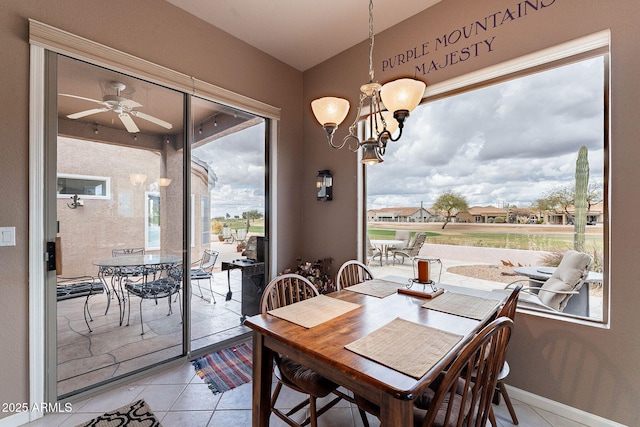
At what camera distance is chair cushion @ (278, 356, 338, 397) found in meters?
1.55

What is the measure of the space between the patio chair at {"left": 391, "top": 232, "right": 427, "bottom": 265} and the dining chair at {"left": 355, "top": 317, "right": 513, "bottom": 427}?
167 centimetres

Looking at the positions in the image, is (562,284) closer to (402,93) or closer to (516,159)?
(516,159)

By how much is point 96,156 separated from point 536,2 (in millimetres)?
3429

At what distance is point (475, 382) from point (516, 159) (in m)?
1.93

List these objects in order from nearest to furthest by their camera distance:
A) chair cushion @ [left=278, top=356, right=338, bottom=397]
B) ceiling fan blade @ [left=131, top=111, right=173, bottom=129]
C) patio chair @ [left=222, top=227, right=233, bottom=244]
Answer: chair cushion @ [left=278, top=356, right=338, bottom=397] < ceiling fan blade @ [left=131, top=111, right=173, bottom=129] < patio chair @ [left=222, top=227, right=233, bottom=244]

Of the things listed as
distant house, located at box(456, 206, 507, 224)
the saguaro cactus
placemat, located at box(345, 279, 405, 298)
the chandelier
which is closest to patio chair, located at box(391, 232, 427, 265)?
distant house, located at box(456, 206, 507, 224)

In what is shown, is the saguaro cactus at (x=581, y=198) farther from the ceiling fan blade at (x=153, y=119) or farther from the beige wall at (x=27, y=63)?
the ceiling fan blade at (x=153, y=119)

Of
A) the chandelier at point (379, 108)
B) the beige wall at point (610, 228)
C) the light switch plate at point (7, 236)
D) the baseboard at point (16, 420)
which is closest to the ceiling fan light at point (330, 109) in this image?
the chandelier at point (379, 108)

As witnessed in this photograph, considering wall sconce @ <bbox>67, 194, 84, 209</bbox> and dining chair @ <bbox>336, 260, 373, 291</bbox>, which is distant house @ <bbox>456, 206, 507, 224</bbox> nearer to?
dining chair @ <bbox>336, 260, 373, 291</bbox>

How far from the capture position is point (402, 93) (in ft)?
5.16

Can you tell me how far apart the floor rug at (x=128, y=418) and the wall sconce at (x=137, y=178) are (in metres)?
1.66

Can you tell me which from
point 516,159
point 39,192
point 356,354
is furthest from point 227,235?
point 516,159

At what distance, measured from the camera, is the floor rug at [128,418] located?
187 centimetres

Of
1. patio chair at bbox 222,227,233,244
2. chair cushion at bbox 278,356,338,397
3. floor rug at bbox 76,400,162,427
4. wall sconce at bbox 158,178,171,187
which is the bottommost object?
floor rug at bbox 76,400,162,427
